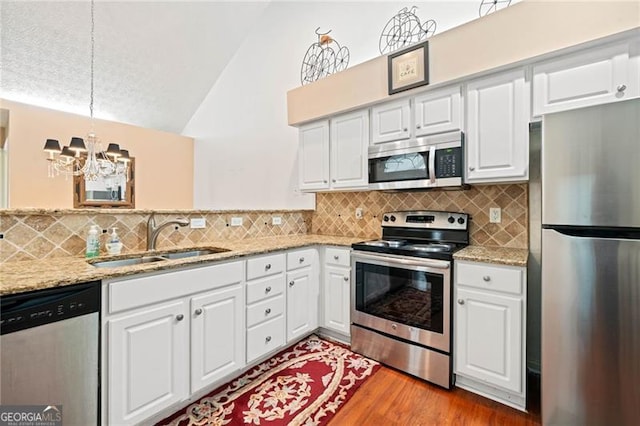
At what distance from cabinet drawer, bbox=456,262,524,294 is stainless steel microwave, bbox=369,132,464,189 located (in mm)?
595

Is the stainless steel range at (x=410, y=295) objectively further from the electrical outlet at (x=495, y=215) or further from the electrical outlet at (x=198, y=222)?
the electrical outlet at (x=198, y=222)

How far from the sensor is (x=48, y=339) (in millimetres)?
1190

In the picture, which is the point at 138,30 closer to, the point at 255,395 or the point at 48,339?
the point at 48,339

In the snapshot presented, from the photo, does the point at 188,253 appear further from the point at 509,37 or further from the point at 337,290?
the point at 509,37

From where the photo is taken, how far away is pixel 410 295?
2.11m

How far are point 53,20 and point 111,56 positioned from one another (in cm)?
68

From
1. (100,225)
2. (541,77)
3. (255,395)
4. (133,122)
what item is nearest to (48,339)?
(100,225)

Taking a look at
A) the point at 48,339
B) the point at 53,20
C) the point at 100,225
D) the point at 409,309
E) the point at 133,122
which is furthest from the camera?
the point at 133,122

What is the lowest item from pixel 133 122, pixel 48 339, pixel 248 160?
pixel 48 339

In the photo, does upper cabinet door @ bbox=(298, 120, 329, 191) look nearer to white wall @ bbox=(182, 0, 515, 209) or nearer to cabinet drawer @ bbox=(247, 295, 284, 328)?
white wall @ bbox=(182, 0, 515, 209)

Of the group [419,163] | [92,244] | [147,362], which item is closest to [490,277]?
[419,163]

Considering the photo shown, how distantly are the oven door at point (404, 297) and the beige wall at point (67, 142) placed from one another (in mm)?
4294

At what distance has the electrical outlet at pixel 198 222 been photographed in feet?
7.88

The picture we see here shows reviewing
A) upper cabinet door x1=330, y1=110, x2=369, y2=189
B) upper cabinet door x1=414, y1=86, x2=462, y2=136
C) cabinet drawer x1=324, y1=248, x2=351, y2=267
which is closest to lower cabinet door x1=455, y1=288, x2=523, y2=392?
cabinet drawer x1=324, y1=248, x2=351, y2=267
